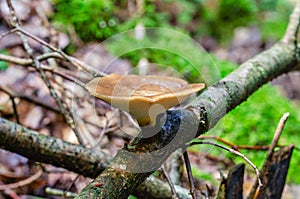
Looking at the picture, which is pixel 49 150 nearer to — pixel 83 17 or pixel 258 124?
pixel 258 124

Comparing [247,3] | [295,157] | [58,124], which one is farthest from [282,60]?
[247,3]

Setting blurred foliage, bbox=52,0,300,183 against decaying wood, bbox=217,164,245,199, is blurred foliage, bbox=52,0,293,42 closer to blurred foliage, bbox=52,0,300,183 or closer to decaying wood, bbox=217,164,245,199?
blurred foliage, bbox=52,0,300,183

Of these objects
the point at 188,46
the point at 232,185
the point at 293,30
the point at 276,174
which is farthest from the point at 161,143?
the point at 188,46

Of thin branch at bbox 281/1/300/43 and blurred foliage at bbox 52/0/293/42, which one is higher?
blurred foliage at bbox 52/0/293/42

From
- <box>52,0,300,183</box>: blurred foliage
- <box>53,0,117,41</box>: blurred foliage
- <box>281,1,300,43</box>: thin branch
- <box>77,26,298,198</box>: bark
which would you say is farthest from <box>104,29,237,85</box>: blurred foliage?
<box>77,26,298,198</box>: bark

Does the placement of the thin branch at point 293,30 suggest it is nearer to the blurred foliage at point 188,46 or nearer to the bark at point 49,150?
the blurred foliage at point 188,46

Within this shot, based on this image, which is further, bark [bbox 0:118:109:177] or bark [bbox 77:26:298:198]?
bark [bbox 0:118:109:177]

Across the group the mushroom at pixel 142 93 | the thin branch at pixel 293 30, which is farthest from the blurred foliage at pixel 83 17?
the mushroom at pixel 142 93

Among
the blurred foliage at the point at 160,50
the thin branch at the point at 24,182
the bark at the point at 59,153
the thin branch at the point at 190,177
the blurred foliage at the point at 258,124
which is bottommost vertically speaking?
the thin branch at the point at 190,177
